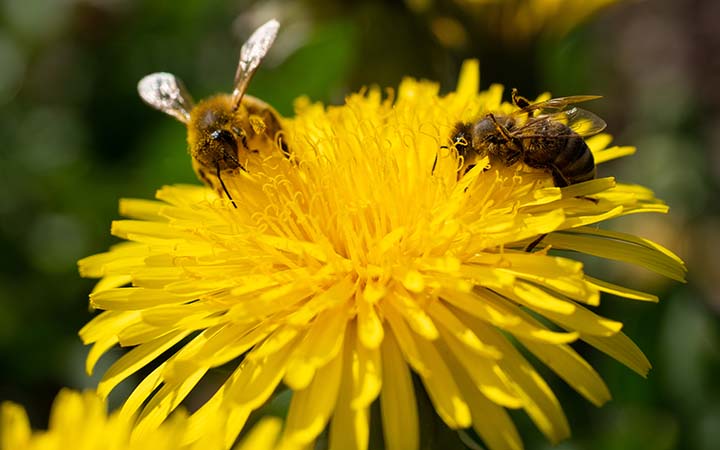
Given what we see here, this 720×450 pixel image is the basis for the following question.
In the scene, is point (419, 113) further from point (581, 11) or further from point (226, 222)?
point (581, 11)

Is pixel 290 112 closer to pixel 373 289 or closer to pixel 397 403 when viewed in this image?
pixel 373 289

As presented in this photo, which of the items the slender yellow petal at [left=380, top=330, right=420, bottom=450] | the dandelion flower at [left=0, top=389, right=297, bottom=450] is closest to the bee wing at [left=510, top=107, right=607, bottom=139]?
the slender yellow petal at [left=380, top=330, right=420, bottom=450]

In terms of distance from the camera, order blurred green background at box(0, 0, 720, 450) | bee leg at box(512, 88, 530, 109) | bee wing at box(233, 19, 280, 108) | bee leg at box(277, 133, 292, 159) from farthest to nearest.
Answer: blurred green background at box(0, 0, 720, 450) < bee wing at box(233, 19, 280, 108) < bee leg at box(277, 133, 292, 159) < bee leg at box(512, 88, 530, 109)

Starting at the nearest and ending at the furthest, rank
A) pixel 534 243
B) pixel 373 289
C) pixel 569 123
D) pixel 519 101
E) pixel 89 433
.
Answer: pixel 89 433 < pixel 373 289 < pixel 534 243 < pixel 569 123 < pixel 519 101

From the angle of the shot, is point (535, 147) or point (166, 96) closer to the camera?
point (535, 147)

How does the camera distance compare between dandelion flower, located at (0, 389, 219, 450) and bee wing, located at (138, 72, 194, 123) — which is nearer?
dandelion flower, located at (0, 389, 219, 450)

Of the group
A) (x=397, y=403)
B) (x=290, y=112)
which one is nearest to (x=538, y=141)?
(x=397, y=403)

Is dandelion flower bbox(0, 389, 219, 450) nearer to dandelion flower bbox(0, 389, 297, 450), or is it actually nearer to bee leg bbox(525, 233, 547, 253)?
dandelion flower bbox(0, 389, 297, 450)
